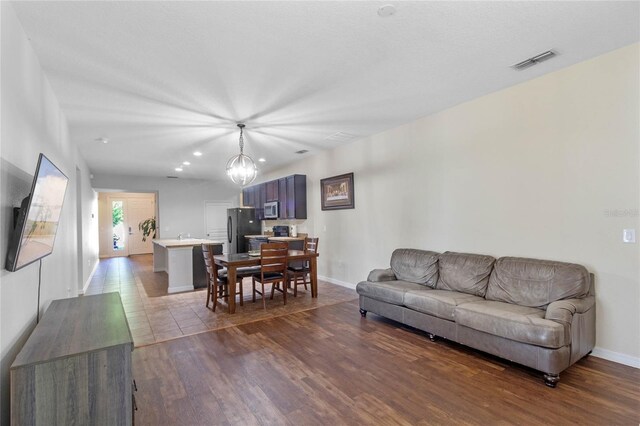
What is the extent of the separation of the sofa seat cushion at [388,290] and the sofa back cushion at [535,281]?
33.8 inches

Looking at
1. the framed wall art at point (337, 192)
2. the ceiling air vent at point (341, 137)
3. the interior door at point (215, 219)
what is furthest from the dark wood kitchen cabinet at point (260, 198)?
the ceiling air vent at point (341, 137)

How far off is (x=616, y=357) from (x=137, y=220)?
13722 mm

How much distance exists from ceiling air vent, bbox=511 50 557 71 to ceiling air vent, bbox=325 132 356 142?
2593 mm

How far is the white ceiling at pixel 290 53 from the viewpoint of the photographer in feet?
6.74

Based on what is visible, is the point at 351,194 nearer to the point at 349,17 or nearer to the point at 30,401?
the point at 349,17

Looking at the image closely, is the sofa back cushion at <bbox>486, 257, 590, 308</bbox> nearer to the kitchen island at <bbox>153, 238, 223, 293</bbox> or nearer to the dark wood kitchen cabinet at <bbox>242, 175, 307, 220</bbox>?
the dark wood kitchen cabinet at <bbox>242, 175, 307, 220</bbox>

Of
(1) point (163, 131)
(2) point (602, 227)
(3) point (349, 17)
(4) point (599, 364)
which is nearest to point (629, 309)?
(4) point (599, 364)

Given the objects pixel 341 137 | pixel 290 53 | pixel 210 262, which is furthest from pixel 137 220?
pixel 290 53

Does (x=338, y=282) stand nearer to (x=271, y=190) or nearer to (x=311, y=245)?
(x=311, y=245)

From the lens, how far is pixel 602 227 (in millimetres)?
2799

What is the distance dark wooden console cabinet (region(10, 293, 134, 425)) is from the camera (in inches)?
55.9

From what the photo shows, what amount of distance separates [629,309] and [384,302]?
2.21m

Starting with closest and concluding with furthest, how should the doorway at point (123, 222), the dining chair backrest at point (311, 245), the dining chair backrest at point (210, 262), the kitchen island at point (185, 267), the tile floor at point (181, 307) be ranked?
the tile floor at point (181, 307) → the dining chair backrest at point (210, 262) → the dining chair backrest at point (311, 245) → the kitchen island at point (185, 267) → the doorway at point (123, 222)

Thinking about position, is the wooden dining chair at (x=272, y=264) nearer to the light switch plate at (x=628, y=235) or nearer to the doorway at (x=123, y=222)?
the light switch plate at (x=628, y=235)
